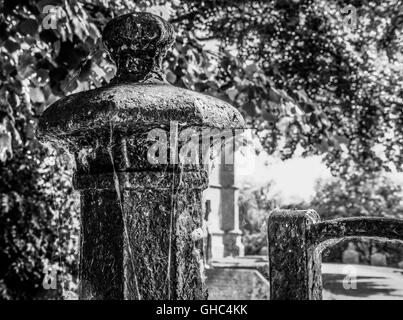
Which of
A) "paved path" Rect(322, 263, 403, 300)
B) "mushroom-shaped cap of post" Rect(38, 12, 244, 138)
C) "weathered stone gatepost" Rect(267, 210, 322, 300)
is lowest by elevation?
"paved path" Rect(322, 263, 403, 300)

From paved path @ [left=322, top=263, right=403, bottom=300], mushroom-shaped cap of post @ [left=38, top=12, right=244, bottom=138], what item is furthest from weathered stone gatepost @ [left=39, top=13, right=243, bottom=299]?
paved path @ [left=322, top=263, right=403, bottom=300]

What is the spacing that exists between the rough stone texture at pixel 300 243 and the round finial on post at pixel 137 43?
27.3 inches

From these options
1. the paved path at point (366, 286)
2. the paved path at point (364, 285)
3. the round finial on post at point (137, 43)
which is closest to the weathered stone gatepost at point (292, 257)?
the round finial on post at point (137, 43)

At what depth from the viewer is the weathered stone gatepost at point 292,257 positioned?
1592 mm

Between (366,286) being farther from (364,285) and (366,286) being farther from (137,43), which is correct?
(137,43)

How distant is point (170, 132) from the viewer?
173 cm

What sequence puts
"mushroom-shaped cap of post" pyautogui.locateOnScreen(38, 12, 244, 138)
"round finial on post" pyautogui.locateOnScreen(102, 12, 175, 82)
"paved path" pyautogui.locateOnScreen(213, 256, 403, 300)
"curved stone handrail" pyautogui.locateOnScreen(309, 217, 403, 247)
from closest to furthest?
1. "curved stone handrail" pyautogui.locateOnScreen(309, 217, 403, 247)
2. "mushroom-shaped cap of post" pyautogui.locateOnScreen(38, 12, 244, 138)
3. "round finial on post" pyautogui.locateOnScreen(102, 12, 175, 82)
4. "paved path" pyautogui.locateOnScreen(213, 256, 403, 300)

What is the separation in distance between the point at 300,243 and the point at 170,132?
1.74 ft

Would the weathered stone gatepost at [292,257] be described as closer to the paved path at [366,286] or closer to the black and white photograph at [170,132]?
the black and white photograph at [170,132]

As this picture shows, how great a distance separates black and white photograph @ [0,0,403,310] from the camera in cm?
168

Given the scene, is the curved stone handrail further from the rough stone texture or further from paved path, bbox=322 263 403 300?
paved path, bbox=322 263 403 300
